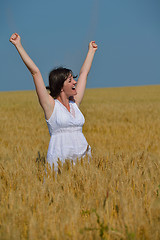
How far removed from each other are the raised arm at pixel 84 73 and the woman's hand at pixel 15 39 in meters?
0.88

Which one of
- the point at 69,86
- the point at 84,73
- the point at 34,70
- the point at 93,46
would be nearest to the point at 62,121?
the point at 69,86

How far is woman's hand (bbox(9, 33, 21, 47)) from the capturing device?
2.73 meters

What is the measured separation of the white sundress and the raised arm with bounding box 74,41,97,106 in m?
0.38

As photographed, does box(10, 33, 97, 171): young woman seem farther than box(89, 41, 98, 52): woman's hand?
No

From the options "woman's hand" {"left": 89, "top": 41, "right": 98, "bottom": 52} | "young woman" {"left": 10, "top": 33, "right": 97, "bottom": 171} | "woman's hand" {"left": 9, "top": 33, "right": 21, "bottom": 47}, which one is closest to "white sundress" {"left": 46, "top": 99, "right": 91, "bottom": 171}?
"young woman" {"left": 10, "top": 33, "right": 97, "bottom": 171}

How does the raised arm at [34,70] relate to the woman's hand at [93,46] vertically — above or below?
below

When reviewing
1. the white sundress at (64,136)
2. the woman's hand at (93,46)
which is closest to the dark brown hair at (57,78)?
the white sundress at (64,136)

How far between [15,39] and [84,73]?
95 cm

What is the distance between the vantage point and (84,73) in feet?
11.3

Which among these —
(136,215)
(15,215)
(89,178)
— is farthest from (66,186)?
(136,215)

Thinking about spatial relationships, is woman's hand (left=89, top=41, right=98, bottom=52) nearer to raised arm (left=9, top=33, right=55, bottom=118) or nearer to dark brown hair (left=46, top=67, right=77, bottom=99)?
dark brown hair (left=46, top=67, right=77, bottom=99)

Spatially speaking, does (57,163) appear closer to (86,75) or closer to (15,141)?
(86,75)

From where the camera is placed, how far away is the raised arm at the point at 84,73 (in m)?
3.35

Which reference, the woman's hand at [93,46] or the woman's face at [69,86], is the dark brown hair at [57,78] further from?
the woman's hand at [93,46]
